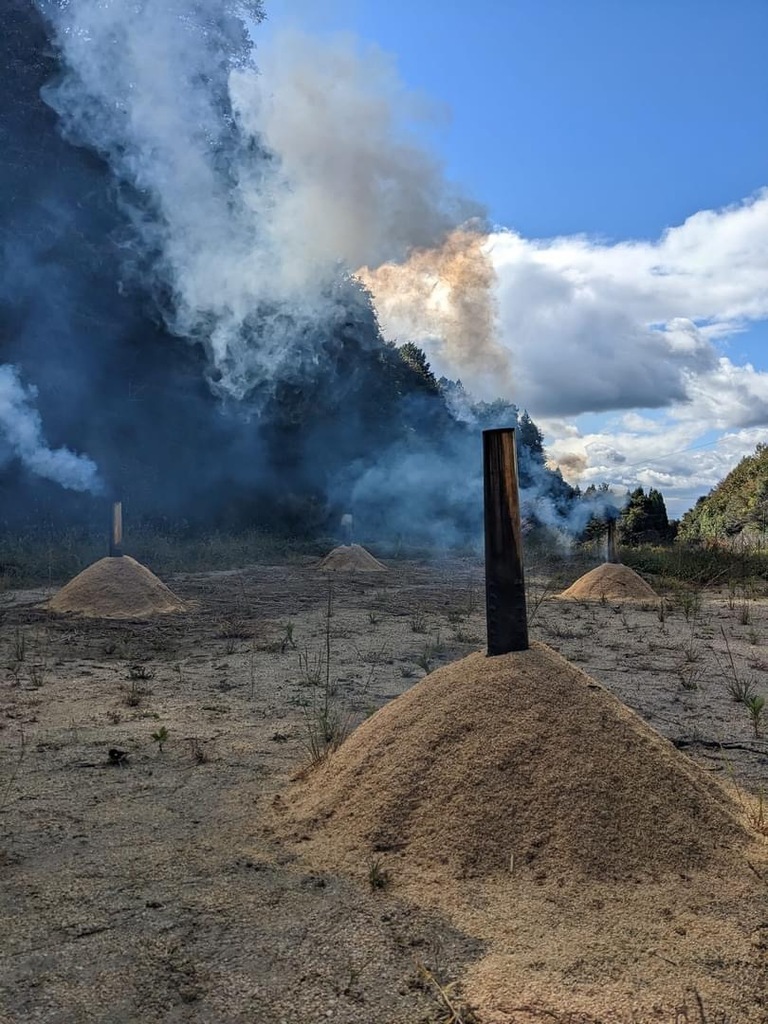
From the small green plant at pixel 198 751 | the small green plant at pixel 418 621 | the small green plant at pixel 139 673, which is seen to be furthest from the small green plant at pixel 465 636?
the small green plant at pixel 198 751

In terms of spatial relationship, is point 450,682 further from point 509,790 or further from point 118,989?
point 118,989

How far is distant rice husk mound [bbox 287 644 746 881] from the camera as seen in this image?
9.06 feet

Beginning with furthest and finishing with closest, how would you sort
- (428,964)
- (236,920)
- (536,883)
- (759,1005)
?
(536,883), (236,920), (428,964), (759,1005)

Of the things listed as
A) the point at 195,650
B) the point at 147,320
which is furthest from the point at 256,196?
the point at 195,650

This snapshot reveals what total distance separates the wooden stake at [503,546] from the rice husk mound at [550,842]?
126mm

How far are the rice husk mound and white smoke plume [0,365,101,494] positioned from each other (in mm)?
14353

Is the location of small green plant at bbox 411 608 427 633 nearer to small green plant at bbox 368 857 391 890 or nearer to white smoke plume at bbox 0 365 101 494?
small green plant at bbox 368 857 391 890

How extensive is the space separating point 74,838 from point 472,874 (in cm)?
156

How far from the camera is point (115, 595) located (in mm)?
9828

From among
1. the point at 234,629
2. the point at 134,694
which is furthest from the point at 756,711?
the point at 234,629

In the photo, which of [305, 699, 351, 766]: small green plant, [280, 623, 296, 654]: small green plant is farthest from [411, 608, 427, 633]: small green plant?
[305, 699, 351, 766]: small green plant

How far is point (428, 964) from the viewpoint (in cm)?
220

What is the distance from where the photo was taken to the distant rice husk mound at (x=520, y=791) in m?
2.76

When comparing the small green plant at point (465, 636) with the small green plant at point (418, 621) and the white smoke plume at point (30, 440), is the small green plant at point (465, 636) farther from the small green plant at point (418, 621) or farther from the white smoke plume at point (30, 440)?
the white smoke plume at point (30, 440)
